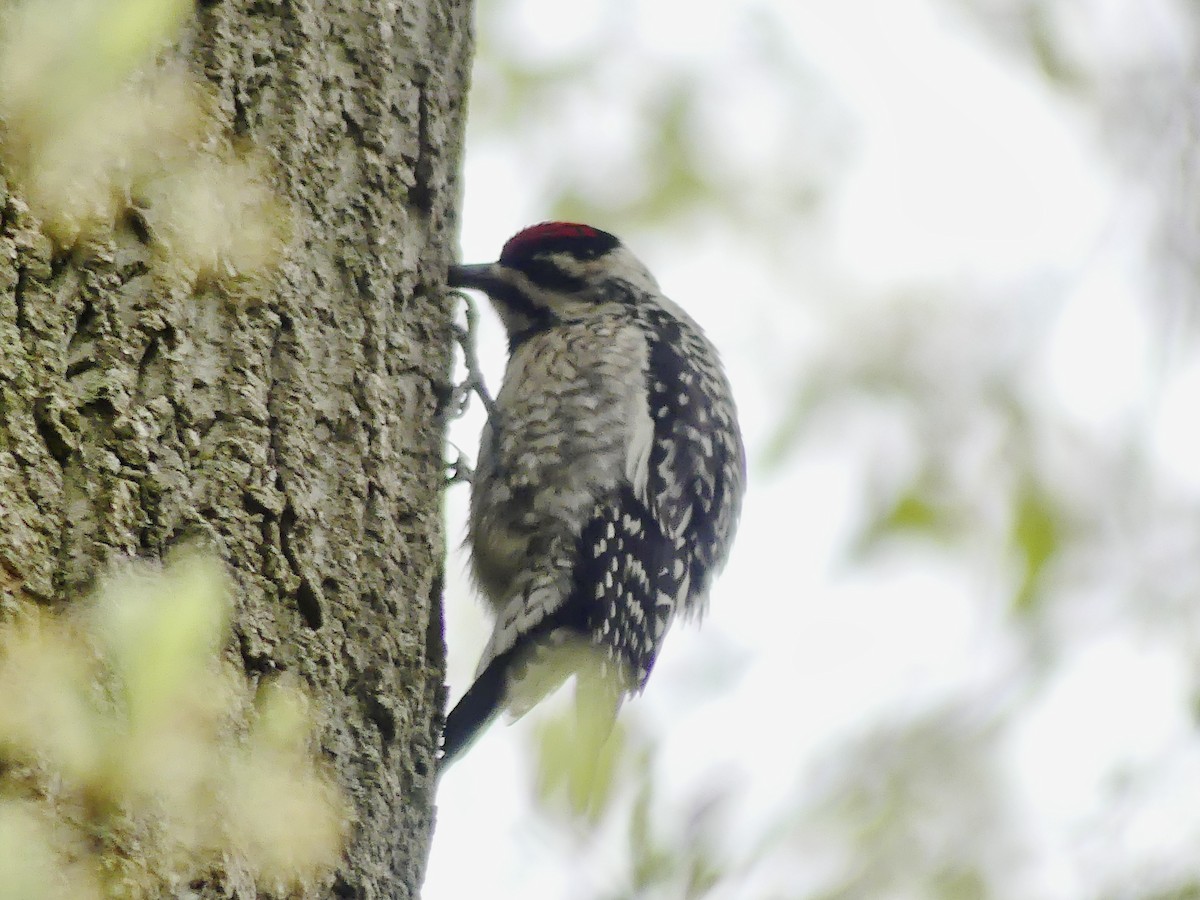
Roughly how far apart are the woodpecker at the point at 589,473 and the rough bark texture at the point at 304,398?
0.53 meters

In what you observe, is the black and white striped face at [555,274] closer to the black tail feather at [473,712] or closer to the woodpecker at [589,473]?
the woodpecker at [589,473]

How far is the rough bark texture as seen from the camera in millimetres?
1601

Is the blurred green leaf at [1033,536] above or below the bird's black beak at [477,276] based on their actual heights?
below

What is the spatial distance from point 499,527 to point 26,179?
194cm

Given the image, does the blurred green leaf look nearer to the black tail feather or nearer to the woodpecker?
the woodpecker

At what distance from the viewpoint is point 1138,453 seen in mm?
2189

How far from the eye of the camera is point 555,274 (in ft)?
13.0

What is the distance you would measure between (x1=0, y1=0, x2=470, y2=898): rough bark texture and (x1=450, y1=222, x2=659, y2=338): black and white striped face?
1.22 metres

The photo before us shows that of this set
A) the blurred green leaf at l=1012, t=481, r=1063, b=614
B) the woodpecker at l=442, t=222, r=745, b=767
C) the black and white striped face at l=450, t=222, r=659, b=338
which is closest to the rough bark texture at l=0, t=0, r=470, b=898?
the woodpecker at l=442, t=222, r=745, b=767

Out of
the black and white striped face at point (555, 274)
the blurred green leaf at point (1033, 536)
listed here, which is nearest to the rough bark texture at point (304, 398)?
the blurred green leaf at point (1033, 536)

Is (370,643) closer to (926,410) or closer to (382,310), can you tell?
(382,310)

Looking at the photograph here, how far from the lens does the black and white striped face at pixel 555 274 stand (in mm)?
3850

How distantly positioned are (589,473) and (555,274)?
2.56 feet

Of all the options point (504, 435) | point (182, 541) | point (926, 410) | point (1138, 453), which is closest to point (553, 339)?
point (504, 435)
